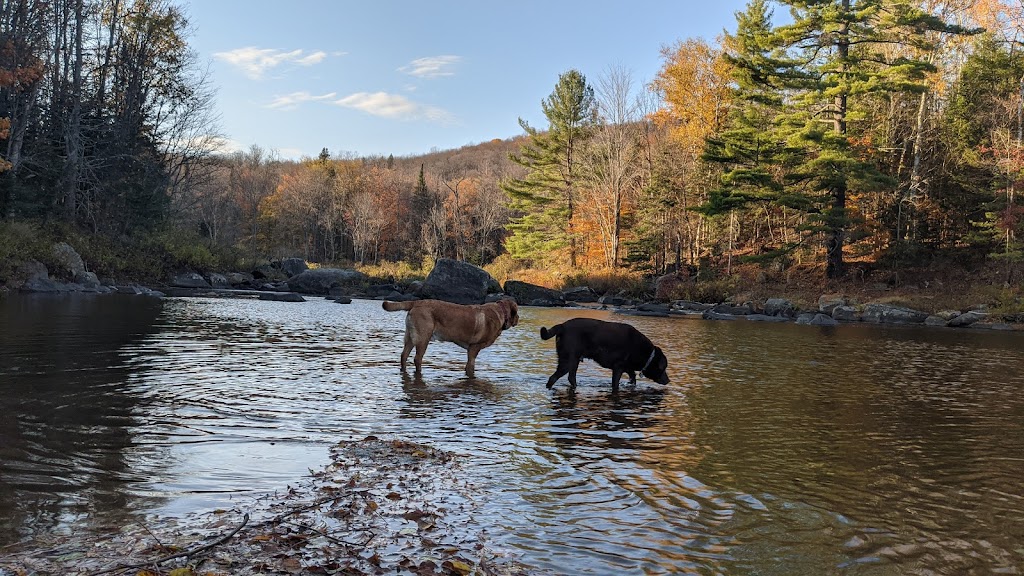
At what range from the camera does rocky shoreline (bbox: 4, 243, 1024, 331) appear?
92.9ft

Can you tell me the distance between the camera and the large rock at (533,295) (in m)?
38.6

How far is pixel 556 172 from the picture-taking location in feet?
194

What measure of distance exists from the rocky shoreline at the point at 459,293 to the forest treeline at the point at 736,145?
2.03m

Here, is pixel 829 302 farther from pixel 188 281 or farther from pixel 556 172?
pixel 188 281

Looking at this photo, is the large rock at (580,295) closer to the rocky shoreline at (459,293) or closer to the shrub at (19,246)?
the rocky shoreline at (459,293)

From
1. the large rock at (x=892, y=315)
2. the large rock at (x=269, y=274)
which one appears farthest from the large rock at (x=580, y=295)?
the large rock at (x=269, y=274)

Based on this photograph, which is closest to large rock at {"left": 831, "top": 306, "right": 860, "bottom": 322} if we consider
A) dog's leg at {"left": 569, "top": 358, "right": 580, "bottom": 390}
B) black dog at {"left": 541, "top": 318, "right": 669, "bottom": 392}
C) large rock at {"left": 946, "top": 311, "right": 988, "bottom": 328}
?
large rock at {"left": 946, "top": 311, "right": 988, "bottom": 328}

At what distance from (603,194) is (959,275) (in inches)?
955

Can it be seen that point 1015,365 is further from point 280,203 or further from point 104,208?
point 280,203

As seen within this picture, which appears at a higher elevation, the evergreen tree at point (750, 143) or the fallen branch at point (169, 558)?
the evergreen tree at point (750, 143)

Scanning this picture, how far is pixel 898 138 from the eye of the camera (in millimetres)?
39219

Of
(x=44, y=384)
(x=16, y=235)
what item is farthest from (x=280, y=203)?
(x=44, y=384)

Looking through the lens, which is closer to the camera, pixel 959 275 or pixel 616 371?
pixel 616 371

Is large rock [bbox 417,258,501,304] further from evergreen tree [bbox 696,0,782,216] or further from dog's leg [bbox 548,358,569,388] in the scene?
dog's leg [bbox 548,358,569,388]
